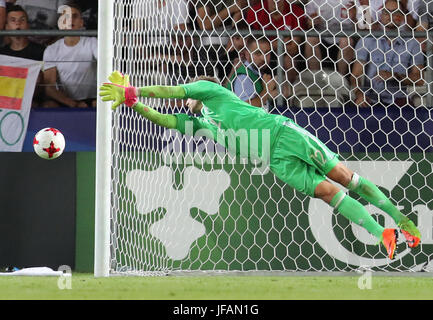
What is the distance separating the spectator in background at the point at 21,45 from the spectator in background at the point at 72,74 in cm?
7

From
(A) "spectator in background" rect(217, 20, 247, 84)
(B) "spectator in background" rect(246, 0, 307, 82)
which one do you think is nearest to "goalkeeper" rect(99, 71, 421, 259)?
(A) "spectator in background" rect(217, 20, 247, 84)

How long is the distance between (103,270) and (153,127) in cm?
183

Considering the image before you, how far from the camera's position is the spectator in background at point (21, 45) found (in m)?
8.82

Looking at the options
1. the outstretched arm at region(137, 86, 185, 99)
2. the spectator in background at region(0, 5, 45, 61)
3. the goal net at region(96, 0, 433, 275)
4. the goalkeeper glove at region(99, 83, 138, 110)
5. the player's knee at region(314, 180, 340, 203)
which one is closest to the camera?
the goalkeeper glove at region(99, 83, 138, 110)

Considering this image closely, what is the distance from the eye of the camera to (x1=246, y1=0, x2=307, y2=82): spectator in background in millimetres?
8055

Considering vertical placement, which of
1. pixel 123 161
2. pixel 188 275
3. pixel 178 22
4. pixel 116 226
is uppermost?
pixel 178 22

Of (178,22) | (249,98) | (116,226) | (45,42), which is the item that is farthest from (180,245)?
(45,42)

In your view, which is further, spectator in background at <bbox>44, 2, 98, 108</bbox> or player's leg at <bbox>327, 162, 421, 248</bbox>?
spectator in background at <bbox>44, 2, 98, 108</bbox>

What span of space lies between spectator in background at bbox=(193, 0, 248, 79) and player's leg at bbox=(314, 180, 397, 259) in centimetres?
193

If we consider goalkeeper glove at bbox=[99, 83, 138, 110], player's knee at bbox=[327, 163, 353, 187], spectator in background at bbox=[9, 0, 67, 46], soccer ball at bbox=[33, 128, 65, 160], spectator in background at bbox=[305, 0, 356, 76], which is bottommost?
player's knee at bbox=[327, 163, 353, 187]

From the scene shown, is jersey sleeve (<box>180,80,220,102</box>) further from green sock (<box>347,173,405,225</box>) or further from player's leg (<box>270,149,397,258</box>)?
green sock (<box>347,173,405,225</box>)

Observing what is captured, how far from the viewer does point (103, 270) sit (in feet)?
21.5

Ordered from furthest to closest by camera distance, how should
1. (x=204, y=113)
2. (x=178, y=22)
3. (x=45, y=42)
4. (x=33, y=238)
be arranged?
(x=45, y=42)
(x=33, y=238)
(x=178, y=22)
(x=204, y=113)

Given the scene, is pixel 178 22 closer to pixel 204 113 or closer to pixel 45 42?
pixel 204 113
